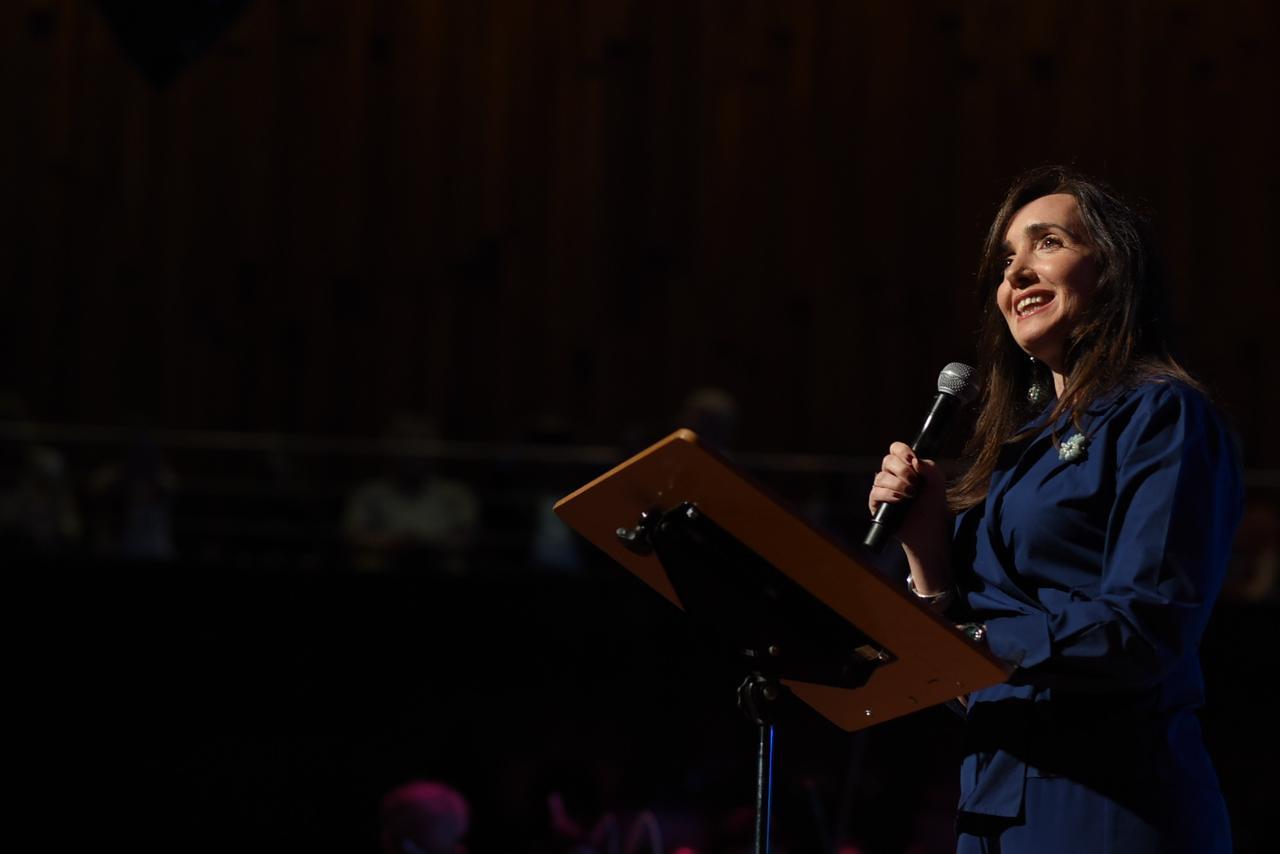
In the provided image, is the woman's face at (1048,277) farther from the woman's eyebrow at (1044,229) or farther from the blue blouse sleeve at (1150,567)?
the blue blouse sleeve at (1150,567)

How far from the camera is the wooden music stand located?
144 centimetres

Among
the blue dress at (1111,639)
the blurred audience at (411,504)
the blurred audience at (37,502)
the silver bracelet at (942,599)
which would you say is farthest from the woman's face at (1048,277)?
the blurred audience at (37,502)

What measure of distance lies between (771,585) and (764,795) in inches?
9.7

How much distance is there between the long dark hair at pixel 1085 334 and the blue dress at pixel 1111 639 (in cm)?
7

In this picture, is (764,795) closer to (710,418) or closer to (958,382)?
(958,382)

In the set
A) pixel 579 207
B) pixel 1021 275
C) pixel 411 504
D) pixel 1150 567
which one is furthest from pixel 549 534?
pixel 1150 567

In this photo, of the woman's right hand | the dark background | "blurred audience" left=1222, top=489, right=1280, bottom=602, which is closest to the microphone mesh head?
the woman's right hand

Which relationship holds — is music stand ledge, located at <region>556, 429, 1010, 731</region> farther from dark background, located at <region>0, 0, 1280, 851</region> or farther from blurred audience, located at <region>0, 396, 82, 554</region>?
dark background, located at <region>0, 0, 1280, 851</region>

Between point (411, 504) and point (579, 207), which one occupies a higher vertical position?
point (579, 207)

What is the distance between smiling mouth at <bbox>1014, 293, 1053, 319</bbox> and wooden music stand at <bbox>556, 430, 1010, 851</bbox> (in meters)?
0.48

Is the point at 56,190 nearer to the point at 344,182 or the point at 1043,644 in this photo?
the point at 344,182

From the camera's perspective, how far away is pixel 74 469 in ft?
20.8

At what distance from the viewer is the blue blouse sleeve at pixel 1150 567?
149 cm

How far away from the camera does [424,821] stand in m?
3.43
